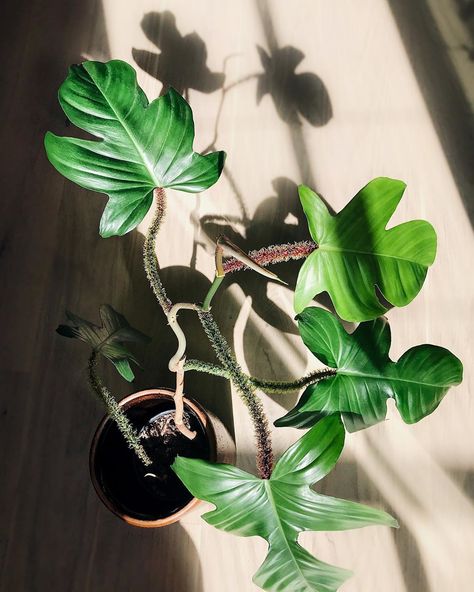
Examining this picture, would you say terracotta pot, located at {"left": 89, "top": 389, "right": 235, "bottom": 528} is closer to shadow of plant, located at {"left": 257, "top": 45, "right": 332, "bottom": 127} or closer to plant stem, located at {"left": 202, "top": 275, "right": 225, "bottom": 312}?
plant stem, located at {"left": 202, "top": 275, "right": 225, "bottom": 312}

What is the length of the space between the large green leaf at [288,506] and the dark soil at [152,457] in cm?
19

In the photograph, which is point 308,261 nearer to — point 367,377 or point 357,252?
point 357,252

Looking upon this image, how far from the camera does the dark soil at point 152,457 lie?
1.05 metres

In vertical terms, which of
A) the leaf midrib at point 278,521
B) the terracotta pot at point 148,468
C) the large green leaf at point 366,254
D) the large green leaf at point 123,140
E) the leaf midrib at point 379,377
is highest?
the large green leaf at point 123,140

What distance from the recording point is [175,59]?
1.37 metres

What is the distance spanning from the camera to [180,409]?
940mm

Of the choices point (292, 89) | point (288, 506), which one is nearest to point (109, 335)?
point (288, 506)

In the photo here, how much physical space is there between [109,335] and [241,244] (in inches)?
16.3

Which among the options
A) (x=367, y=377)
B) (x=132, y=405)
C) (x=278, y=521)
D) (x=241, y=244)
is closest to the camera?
(x=278, y=521)

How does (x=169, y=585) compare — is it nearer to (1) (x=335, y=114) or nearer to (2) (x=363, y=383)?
Result: (2) (x=363, y=383)

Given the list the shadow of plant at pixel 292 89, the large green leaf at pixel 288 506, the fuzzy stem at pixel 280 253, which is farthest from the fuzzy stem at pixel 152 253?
the shadow of plant at pixel 292 89

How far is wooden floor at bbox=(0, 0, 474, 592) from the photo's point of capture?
1.18 metres

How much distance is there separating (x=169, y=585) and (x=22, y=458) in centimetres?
40

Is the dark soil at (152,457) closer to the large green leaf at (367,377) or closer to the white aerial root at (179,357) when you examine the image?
the white aerial root at (179,357)
